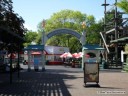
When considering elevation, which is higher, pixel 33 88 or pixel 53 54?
pixel 53 54

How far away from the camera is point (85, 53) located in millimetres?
47375

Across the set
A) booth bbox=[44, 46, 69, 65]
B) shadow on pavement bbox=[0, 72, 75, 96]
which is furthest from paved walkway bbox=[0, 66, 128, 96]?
booth bbox=[44, 46, 69, 65]

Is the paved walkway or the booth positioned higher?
the booth

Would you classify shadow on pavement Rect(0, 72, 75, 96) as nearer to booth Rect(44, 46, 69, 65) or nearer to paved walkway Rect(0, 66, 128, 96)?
paved walkway Rect(0, 66, 128, 96)

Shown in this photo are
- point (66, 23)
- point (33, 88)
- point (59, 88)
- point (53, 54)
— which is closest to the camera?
point (33, 88)

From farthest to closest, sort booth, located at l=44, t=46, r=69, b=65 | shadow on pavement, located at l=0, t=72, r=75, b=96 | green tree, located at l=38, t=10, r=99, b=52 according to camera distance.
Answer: green tree, located at l=38, t=10, r=99, b=52
booth, located at l=44, t=46, r=69, b=65
shadow on pavement, located at l=0, t=72, r=75, b=96

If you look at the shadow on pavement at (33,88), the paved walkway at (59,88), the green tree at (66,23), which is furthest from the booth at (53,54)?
the shadow on pavement at (33,88)

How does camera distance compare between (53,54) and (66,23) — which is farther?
(66,23)

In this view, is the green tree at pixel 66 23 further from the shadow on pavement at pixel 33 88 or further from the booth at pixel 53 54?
the shadow on pavement at pixel 33 88

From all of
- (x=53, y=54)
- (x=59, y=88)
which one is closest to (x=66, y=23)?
(x=53, y=54)

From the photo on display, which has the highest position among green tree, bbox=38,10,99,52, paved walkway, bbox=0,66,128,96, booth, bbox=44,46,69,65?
green tree, bbox=38,10,99,52

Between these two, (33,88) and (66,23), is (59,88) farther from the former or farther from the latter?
(66,23)

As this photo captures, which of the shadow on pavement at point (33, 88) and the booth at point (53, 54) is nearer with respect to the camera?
the shadow on pavement at point (33, 88)

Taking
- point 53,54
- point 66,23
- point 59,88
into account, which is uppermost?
point 66,23
